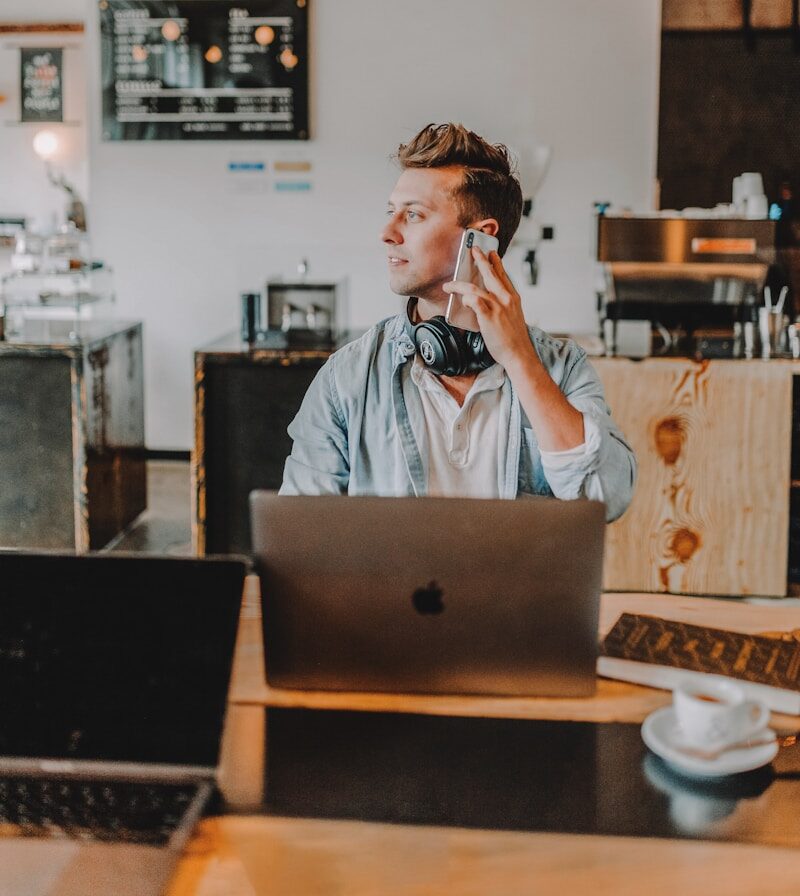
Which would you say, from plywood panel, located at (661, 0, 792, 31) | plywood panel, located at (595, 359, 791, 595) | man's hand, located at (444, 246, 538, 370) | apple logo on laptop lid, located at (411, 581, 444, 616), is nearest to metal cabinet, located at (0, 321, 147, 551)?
plywood panel, located at (595, 359, 791, 595)

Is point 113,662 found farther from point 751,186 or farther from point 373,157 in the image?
point 373,157

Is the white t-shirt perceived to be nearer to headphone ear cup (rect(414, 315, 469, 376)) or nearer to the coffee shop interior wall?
headphone ear cup (rect(414, 315, 469, 376))

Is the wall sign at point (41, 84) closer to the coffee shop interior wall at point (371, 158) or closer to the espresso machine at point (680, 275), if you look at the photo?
the coffee shop interior wall at point (371, 158)

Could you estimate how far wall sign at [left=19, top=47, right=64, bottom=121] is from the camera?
6.95 metres

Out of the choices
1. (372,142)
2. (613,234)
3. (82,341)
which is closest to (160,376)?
(372,142)

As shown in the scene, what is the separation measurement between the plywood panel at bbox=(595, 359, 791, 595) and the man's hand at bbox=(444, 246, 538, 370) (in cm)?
168

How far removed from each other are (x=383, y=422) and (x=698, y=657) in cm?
72

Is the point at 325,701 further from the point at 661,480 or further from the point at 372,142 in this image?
the point at 372,142

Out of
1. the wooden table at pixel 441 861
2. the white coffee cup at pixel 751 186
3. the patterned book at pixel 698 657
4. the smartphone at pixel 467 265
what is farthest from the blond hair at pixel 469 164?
the white coffee cup at pixel 751 186

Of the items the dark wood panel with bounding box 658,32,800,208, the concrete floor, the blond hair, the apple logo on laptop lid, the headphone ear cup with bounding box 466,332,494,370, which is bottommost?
the concrete floor

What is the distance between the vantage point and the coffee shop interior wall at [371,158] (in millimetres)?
5016

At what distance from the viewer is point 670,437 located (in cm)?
330

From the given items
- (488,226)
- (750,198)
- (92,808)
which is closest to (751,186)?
(750,198)

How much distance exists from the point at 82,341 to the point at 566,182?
2.63 meters
